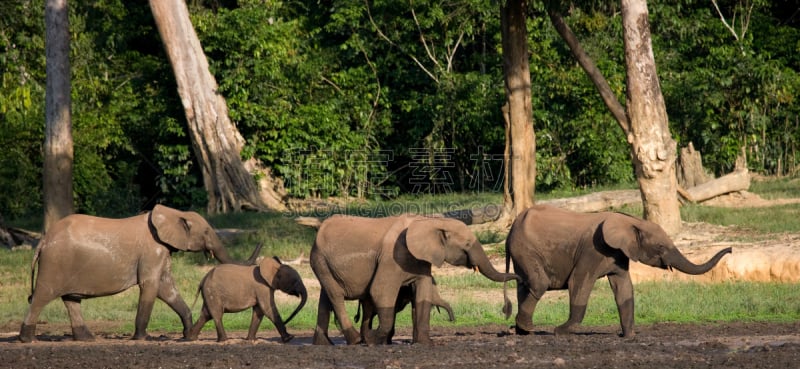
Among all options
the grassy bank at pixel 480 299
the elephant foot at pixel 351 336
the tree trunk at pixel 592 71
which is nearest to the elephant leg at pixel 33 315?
the grassy bank at pixel 480 299

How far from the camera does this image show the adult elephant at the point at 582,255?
504 inches

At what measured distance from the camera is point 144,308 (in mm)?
13961

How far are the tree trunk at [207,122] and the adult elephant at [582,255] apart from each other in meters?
15.6

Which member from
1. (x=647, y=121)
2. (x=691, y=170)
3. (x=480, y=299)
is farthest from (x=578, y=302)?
(x=691, y=170)

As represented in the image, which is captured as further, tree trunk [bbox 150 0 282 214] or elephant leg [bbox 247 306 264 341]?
tree trunk [bbox 150 0 282 214]

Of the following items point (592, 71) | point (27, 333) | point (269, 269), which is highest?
point (592, 71)

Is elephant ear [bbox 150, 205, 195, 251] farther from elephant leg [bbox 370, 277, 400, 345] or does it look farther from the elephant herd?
elephant leg [bbox 370, 277, 400, 345]

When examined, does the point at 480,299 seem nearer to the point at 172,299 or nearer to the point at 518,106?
the point at 172,299

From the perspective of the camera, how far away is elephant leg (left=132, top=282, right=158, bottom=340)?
13.9 metres

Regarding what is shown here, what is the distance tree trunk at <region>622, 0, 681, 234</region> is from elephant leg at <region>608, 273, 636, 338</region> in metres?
6.83

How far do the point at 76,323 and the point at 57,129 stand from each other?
394 inches

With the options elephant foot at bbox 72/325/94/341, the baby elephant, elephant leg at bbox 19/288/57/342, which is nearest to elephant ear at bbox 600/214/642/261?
the baby elephant

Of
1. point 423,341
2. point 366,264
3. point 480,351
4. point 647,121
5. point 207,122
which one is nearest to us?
point 480,351

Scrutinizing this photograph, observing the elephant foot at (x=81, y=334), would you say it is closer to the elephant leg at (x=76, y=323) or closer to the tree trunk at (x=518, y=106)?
the elephant leg at (x=76, y=323)
